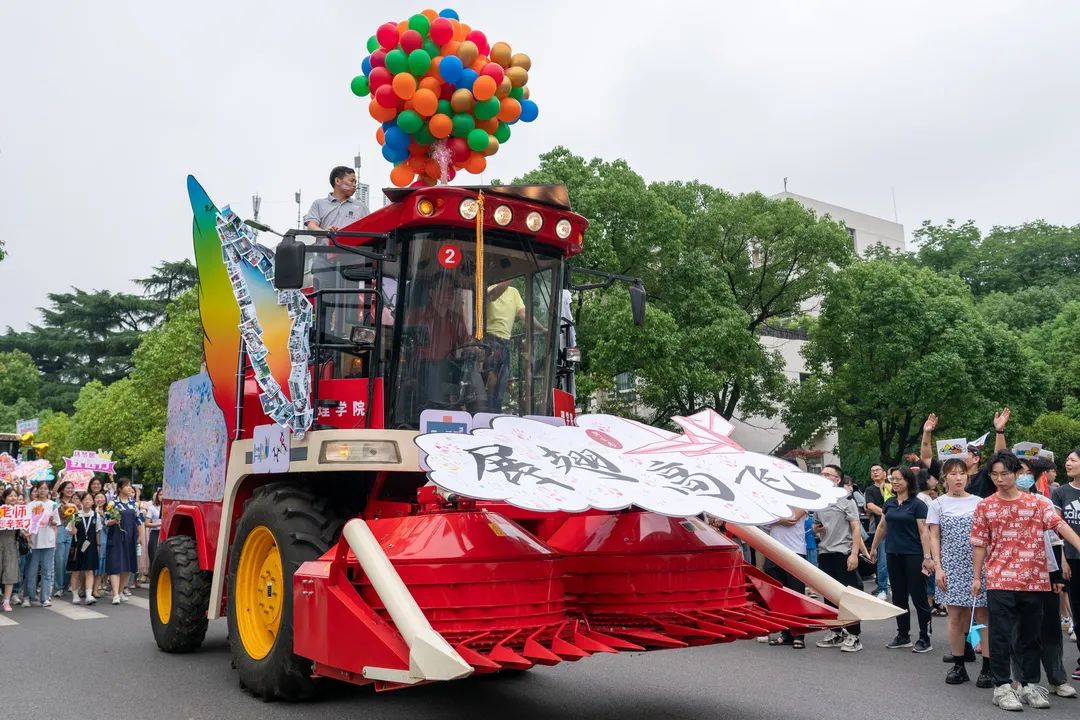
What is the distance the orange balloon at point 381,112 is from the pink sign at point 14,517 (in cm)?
950

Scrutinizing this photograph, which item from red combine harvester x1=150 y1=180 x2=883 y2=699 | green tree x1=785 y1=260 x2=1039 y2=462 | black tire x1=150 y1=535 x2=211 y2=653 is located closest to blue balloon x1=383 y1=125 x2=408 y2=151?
red combine harvester x1=150 y1=180 x2=883 y2=699

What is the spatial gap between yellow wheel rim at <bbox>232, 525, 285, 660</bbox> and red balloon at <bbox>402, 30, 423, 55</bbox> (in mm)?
4352

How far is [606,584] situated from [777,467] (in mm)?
1351

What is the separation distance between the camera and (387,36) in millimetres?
8633

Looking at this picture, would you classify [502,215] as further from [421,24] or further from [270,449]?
[421,24]

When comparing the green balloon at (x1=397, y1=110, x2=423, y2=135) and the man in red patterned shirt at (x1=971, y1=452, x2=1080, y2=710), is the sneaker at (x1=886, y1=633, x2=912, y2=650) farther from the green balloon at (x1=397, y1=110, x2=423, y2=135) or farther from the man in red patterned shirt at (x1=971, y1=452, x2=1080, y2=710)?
the green balloon at (x1=397, y1=110, x2=423, y2=135)

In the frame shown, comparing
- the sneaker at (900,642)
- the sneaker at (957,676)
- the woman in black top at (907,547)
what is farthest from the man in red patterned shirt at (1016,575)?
the sneaker at (900,642)

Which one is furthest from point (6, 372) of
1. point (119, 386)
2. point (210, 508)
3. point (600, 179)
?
point (210, 508)

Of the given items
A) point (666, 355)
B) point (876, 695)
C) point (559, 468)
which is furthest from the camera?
point (666, 355)

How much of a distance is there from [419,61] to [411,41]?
217mm

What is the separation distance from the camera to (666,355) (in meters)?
24.5

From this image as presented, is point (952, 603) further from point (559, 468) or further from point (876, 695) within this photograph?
point (559, 468)

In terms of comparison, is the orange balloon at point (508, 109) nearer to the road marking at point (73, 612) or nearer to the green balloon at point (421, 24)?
the green balloon at point (421, 24)

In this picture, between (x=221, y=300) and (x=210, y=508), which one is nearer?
(x=221, y=300)
